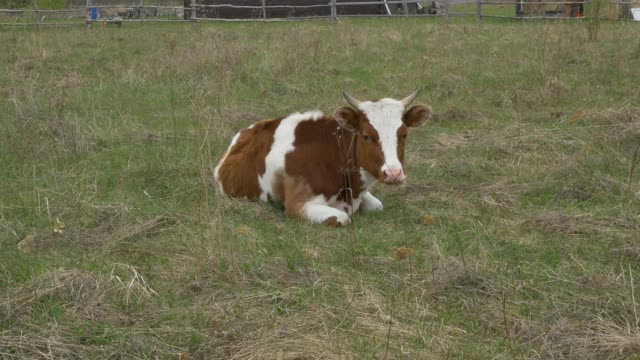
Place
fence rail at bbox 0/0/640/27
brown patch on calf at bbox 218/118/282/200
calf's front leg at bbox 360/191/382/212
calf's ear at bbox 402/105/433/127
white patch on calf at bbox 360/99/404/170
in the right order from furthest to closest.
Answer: fence rail at bbox 0/0/640/27, brown patch on calf at bbox 218/118/282/200, calf's front leg at bbox 360/191/382/212, calf's ear at bbox 402/105/433/127, white patch on calf at bbox 360/99/404/170

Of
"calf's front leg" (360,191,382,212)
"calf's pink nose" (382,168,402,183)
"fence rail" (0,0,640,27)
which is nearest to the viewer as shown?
"calf's pink nose" (382,168,402,183)

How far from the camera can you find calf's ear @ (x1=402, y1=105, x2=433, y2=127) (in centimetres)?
639

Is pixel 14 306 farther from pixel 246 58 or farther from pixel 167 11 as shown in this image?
pixel 167 11

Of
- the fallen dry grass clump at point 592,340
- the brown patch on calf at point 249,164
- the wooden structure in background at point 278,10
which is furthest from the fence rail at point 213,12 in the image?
the fallen dry grass clump at point 592,340

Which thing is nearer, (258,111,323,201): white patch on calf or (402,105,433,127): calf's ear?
(402,105,433,127): calf's ear

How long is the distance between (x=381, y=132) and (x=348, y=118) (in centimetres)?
31

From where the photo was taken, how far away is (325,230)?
232 inches

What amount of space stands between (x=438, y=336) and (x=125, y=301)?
4.97ft

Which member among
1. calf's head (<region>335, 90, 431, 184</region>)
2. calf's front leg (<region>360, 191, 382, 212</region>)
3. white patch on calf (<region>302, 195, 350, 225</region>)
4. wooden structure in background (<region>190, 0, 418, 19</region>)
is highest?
calf's head (<region>335, 90, 431, 184</region>)

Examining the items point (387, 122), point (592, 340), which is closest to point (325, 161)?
point (387, 122)

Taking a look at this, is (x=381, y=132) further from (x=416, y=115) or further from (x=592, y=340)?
(x=592, y=340)

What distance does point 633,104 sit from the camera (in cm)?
956

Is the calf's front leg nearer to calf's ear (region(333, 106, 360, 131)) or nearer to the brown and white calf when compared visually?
the brown and white calf

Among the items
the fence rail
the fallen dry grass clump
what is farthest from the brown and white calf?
the fence rail
